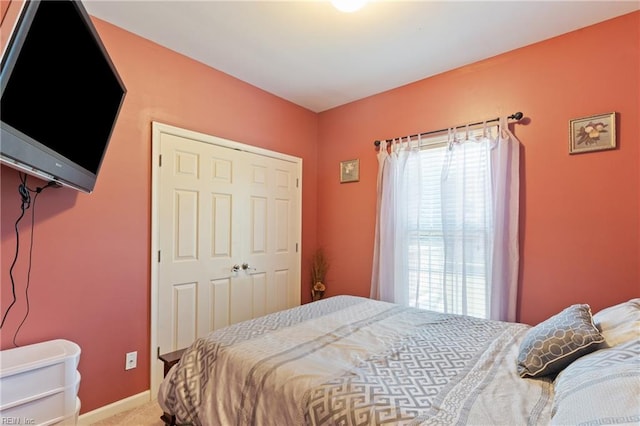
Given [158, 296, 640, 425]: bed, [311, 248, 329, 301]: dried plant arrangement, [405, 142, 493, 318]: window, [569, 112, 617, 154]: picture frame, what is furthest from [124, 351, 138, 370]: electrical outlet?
[569, 112, 617, 154]: picture frame

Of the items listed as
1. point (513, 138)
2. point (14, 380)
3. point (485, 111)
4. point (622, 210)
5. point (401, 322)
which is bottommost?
point (14, 380)

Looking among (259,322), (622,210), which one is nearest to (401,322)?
(259,322)

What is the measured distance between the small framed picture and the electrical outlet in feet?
8.07

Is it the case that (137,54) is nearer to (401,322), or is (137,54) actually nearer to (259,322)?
(259,322)

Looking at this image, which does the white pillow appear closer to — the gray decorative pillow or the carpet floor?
the gray decorative pillow

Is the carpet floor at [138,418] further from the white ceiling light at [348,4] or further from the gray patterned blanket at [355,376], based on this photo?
the white ceiling light at [348,4]

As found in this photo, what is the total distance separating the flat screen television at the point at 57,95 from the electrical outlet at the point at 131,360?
3.98ft

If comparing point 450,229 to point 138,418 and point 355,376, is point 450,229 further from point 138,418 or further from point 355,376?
point 138,418

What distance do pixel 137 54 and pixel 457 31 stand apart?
231 centimetres

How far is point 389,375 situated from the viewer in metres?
1.27

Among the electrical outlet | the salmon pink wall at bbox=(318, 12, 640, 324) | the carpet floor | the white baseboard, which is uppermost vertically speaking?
the salmon pink wall at bbox=(318, 12, 640, 324)

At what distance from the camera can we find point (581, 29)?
7.06ft

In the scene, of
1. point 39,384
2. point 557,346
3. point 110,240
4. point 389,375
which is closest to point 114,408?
point 39,384

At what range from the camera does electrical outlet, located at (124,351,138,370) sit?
220 cm
